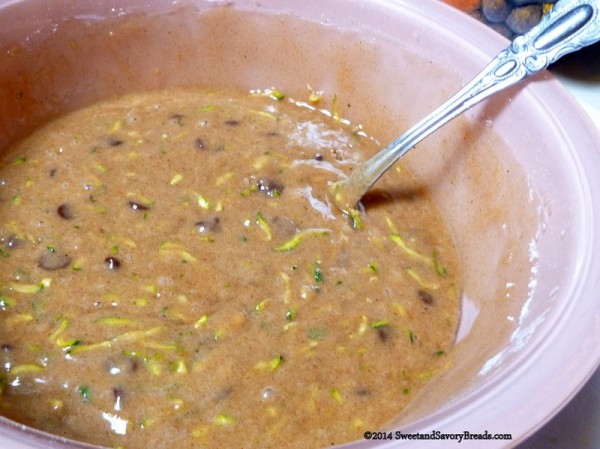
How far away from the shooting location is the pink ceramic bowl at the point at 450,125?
1321mm

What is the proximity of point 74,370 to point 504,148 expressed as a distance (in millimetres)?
1275

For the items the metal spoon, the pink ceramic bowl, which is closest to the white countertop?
the pink ceramic bowl

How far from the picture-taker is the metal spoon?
1750mm

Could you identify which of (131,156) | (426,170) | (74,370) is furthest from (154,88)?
(74,370)

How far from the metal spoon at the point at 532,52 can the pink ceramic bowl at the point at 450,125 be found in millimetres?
60

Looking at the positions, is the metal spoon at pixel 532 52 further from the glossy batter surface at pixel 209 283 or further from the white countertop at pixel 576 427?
the white countertop at pixel 576 427

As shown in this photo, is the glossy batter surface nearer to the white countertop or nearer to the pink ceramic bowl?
the pink ceramic bowl

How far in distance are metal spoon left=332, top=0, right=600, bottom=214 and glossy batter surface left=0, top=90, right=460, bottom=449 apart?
0.37 meters

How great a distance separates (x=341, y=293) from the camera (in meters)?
1.80

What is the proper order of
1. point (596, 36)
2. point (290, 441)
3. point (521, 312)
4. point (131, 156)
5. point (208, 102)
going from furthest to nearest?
1. point (208, 102)
2. point (131, 156)
3. point (596, 36)
4. point (521, 312)
5. point (290, 441)

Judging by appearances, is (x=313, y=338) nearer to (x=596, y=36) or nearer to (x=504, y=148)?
(x=504, y=148)

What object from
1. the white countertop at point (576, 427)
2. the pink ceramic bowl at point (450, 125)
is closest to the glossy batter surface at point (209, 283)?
the pink ceramic bowl at point (450, 125)

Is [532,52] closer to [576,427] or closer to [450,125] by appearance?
[450,125]

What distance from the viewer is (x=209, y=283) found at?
1784mm
